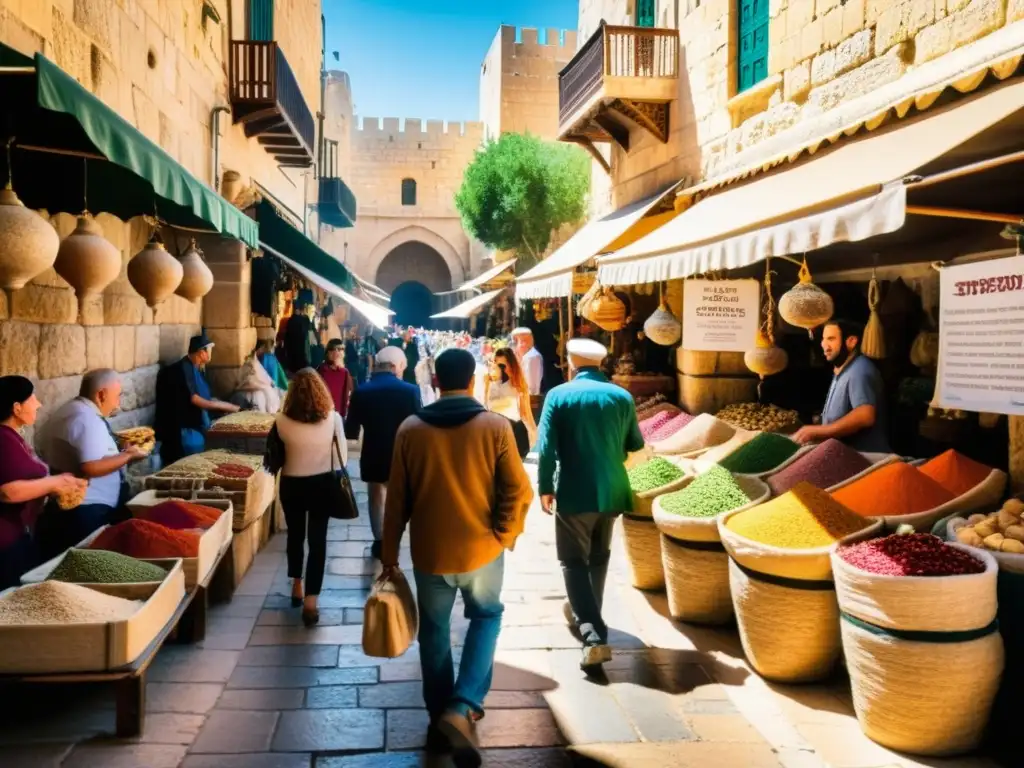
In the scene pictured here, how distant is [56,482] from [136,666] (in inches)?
39.8

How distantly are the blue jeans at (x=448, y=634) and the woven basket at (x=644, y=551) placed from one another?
6.73ft

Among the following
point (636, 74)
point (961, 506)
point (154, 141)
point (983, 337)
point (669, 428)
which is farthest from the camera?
point (636, 74)

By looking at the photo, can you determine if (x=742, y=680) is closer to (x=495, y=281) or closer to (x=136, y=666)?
(x=136, y=666)

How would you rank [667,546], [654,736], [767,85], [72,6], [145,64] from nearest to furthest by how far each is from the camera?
[654,736], [667,546], [72,6], [145,64], [767,85]

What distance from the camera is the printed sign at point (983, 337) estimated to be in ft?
11.5

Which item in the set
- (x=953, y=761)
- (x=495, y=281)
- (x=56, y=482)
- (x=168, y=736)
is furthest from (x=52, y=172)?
(x=495, y=281)

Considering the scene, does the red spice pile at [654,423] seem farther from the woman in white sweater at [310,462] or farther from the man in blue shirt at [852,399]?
the woman in white sweater at [310,462]

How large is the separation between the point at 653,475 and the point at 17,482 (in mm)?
3481

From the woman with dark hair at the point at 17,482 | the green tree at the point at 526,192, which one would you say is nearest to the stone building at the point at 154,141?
the woman with dark hair at the point at 17,482

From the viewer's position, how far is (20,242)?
3.19 metres

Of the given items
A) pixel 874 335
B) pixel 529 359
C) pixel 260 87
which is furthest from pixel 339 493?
pixel 260 87

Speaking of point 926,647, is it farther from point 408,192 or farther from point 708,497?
point 408,192

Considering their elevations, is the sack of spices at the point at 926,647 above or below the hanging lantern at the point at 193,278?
below

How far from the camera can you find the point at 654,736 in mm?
3529
